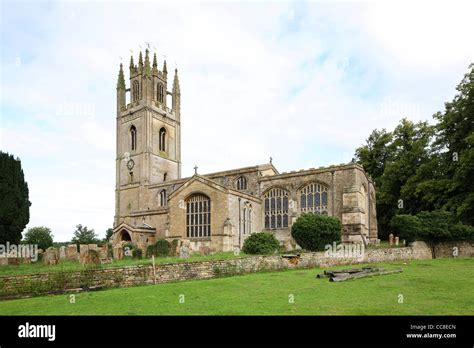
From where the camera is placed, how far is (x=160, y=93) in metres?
50.9

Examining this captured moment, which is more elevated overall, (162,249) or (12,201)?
(12,201)

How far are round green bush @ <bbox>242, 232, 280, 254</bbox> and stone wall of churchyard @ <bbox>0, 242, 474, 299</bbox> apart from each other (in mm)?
3120

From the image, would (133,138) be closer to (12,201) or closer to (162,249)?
(12,201)

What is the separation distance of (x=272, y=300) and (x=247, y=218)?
76.3ft

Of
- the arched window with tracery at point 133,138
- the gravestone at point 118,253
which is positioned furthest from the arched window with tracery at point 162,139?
the gravestone at point 118,253

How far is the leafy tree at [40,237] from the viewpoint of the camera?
35.4 meters

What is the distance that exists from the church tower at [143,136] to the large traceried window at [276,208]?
16784 millimetres

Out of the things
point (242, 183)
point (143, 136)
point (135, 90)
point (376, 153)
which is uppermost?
point (135, 90)

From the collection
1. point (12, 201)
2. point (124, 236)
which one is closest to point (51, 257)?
point (12, 201)
